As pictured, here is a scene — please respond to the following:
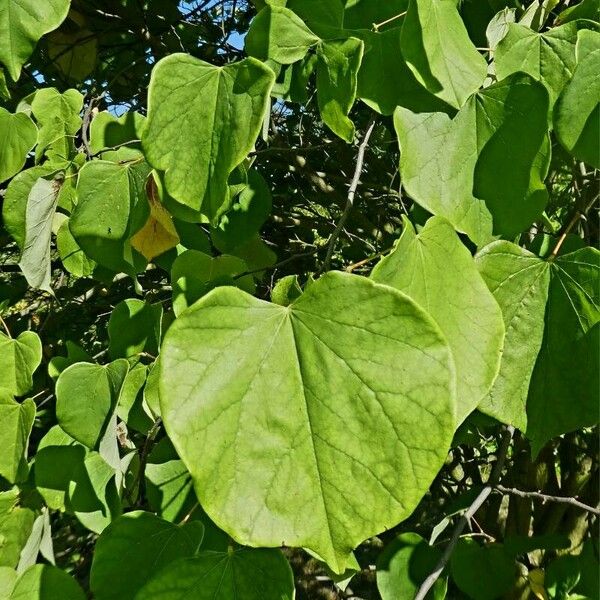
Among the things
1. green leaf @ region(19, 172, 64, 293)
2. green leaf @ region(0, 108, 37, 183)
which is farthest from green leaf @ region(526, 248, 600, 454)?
green leaf @ region(0, 108, 37, 183)

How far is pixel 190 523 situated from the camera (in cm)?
73

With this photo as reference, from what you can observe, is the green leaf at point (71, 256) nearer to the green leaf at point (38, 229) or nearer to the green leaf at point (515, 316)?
the green leaf at point (38, 229)

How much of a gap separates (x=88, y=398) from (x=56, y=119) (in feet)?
1.52

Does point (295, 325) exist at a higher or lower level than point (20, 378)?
higher

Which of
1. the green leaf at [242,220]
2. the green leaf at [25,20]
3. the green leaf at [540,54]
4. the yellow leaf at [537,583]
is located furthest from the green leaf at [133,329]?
the yellow leaf at [537,583]

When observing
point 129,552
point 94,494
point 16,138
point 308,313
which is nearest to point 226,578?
point 129,552

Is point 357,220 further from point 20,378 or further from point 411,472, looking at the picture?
point 411,472

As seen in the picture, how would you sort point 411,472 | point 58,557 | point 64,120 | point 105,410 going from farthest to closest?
point 58,557
point 64,120
point 105,410
point 411,472

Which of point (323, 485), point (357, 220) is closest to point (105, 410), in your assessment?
point (323, 485)

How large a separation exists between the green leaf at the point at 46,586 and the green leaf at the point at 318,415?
456mm

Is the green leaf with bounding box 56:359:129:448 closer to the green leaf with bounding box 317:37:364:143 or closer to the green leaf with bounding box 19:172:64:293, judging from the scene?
the green leaf with bounding box 19:172:64:293

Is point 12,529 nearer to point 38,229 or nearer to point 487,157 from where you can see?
point 38,229

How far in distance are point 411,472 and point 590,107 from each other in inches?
13.8

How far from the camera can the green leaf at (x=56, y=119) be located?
1.07m
